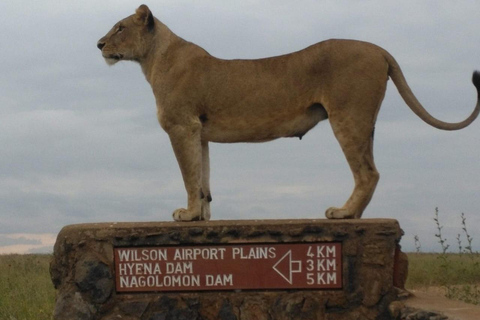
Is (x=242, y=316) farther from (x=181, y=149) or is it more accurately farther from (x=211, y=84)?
(x=211, y=84)

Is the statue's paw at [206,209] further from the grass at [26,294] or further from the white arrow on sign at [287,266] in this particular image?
the grass at [26,294]

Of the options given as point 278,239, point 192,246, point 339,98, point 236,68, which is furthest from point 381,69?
point 192,246

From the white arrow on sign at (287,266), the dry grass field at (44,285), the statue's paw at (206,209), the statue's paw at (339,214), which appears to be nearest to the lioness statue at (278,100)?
the statue's paw at (339,214)

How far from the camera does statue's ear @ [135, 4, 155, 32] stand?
6727 millimetres

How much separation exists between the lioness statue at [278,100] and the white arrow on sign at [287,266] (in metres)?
0.54

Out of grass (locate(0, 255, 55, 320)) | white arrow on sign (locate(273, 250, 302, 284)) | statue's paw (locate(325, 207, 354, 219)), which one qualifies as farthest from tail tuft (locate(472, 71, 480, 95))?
grass (locate(0, 255, 55, 320))

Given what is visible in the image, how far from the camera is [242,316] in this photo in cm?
609

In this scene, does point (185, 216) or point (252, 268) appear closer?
point (252, 268)

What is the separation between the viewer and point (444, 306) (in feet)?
19.4

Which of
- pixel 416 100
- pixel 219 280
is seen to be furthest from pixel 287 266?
pixel 416 100

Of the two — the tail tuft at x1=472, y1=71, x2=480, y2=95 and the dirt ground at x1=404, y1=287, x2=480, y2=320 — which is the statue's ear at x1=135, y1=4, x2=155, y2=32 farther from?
the dirt ground at x1=404, y1=287, x2=480, y2=320

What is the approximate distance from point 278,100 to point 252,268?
1.46m

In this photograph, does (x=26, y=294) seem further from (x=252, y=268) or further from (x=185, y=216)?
(x=252, y=268)

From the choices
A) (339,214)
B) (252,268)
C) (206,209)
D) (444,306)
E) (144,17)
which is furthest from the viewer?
(206,209)
